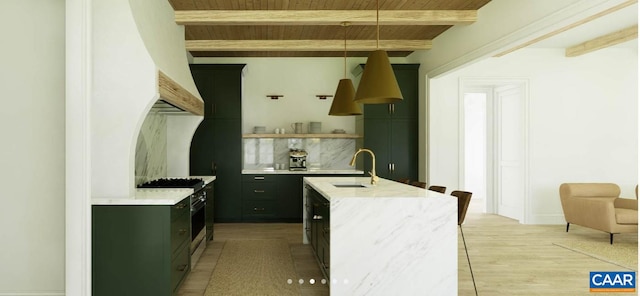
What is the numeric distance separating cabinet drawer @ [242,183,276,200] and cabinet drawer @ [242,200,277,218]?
0.08 meters

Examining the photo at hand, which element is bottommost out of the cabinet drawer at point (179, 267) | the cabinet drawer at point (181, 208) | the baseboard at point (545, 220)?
the baseboard at point (545, 220)

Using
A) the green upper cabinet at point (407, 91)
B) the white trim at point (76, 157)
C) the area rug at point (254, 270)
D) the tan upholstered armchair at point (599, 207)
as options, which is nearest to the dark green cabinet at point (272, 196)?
the green upper cabinet at point (407, 91)

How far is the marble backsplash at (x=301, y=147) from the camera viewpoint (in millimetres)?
7695

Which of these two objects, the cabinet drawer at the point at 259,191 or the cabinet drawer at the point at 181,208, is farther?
the cabinet drawer at the point at 259,191

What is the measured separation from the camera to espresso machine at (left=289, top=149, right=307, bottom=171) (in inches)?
285

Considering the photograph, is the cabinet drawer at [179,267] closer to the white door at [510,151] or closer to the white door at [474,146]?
the white door at [510,151]

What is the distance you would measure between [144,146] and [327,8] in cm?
258

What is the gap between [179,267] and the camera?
3541mm

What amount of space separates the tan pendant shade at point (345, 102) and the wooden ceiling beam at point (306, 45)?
1643 millimetres

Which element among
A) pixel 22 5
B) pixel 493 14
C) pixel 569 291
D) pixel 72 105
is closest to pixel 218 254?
pixel 72 105

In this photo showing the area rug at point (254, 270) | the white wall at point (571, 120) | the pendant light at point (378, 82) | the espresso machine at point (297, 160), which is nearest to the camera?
the pendant light at point (378, 82)

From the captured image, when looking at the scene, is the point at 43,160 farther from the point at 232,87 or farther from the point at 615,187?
the point at 615,187

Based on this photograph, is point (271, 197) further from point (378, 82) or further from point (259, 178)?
point (378, 82)

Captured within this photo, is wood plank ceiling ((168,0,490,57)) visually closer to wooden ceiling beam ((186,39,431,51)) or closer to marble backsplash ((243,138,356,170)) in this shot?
wooden ceiling beam ((186,39,431,51))
